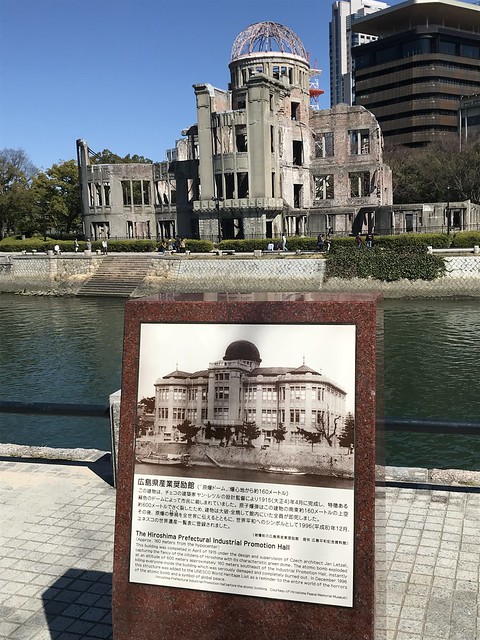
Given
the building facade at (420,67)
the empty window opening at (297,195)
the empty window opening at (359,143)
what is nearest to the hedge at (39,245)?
the empty window opening at (297,195)

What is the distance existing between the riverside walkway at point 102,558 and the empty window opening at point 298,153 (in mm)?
51113

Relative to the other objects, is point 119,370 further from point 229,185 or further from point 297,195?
point 297,195

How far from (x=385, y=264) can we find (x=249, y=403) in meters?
36.1

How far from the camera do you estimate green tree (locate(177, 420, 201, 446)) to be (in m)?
4.05

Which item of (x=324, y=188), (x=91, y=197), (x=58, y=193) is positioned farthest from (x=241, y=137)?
(x=58, y=193)

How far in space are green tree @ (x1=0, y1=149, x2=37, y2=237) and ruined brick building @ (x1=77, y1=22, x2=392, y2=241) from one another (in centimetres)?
1078

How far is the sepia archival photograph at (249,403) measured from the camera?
151 inches

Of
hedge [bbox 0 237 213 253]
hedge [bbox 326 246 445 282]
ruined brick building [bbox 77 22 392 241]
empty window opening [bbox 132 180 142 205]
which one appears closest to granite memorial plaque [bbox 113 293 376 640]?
hedge [bbox 326 246 445 282]

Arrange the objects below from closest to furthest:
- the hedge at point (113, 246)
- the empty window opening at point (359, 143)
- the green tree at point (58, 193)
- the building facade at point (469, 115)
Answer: the hedge at point (113, 246)
the empty window opening at point (359, 143)
the green tree at point (58, 193)
the building facade at point (469, 115)

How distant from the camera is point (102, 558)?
596cm

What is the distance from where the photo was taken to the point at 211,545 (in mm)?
3918

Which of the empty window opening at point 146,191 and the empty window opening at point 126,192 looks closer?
the empty window opening at point 146,191

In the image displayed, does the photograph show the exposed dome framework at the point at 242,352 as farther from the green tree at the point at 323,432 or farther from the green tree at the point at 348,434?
the green tree at the point at 348,434

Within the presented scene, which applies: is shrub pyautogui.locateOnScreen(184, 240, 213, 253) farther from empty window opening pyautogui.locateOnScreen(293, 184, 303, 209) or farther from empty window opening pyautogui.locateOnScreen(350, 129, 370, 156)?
empty window opening pyautogui.locateOnScreen(350, 129, 370, 156)
